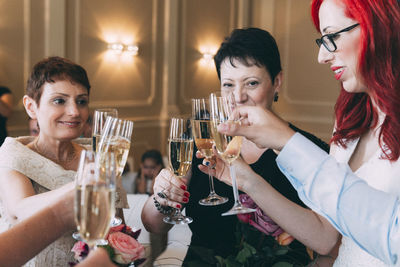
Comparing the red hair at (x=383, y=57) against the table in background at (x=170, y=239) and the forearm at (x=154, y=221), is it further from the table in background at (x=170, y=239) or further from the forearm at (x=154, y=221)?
the forearm at (x=154, y=221)

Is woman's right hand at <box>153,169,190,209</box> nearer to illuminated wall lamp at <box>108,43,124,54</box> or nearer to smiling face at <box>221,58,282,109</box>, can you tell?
smiling face at <box>221,58,282,109</box>

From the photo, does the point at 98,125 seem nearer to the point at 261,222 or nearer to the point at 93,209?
the point at 261,222

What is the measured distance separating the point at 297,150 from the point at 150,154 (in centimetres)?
431

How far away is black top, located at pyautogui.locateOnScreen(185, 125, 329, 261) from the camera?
1.95 m

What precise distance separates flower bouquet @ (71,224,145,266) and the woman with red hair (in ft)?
1.36

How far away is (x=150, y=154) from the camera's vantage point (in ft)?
17.9

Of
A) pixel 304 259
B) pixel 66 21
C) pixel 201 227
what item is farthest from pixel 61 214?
pixel 66 21

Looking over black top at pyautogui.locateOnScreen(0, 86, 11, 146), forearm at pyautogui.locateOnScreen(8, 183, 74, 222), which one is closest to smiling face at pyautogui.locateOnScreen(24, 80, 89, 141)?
forearm at pyautogui.locateOnScreen(8, 183, 74, 222)

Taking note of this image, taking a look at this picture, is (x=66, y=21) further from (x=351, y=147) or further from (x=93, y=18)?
(x=351, y=147)

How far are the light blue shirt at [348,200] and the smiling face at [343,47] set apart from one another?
1.09 feet

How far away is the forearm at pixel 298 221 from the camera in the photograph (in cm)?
159

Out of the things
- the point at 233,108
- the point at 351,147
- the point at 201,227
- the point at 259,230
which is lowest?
the point at 201,227

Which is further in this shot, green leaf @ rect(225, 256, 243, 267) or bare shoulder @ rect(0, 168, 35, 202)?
bare shoulder @ rect(0, 168, 35, 202)

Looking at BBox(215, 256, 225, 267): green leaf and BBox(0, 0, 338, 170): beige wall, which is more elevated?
BBox(0, 0, 338, 170): beige wall
